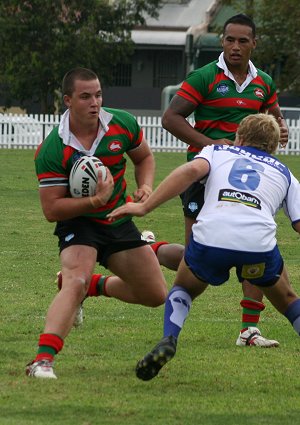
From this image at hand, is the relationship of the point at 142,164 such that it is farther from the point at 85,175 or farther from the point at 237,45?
the point at 237,45

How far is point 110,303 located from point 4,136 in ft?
89.0

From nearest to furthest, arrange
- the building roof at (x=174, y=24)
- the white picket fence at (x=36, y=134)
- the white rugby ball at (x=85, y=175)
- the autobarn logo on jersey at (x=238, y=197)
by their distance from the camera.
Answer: the autobarn logo on jersey at (x=238, y=197), the white rugby ball at (x=85, y=175), the white picket fence at (x=36, y=134), the building roof at (x=174, y=24)

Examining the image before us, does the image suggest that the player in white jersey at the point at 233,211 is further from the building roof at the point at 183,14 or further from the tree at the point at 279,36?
the building roof at the point at 183,14

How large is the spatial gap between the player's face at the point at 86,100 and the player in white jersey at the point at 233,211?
0.86 m

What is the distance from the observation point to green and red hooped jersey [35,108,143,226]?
7895mm

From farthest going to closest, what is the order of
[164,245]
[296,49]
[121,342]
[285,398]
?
[296,49] → [164,245] → [121,342] → [285,398]

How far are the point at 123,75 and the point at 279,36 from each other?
13.8 metres

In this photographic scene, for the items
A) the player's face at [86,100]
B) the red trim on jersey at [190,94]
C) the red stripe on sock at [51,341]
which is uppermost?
the player's face at [86,100]

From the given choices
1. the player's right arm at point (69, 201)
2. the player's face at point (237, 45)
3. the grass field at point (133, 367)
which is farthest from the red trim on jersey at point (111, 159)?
the player's face at point (237, 45)

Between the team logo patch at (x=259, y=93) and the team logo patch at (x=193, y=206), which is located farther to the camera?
the team logo patch at (x=259, y=93)

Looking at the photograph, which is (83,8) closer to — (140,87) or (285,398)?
(140,87)

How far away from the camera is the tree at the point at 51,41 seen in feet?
150

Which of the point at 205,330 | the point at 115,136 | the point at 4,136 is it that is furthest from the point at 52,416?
the point at 4,136

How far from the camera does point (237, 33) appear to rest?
9328mm
